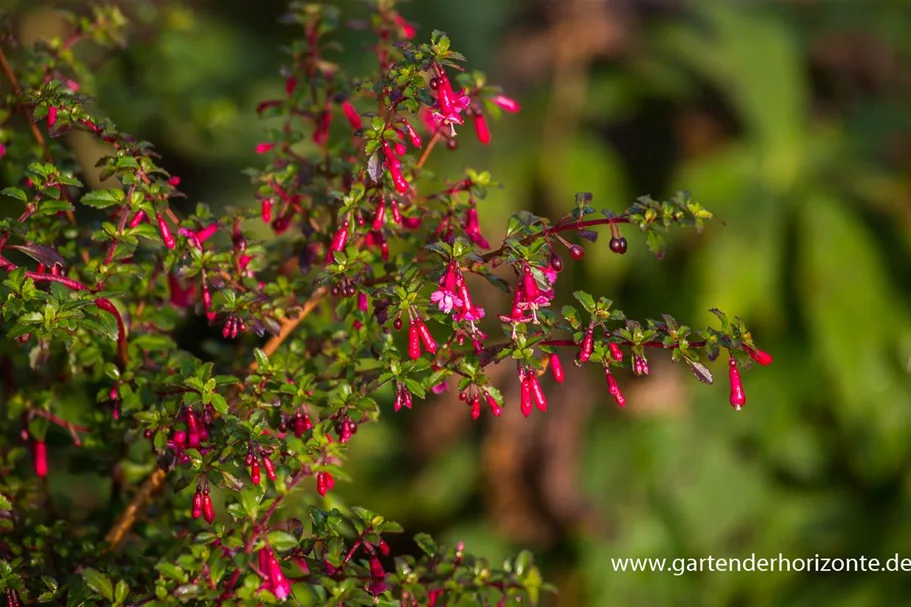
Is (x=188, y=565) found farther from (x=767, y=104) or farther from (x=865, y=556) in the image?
(x=767, y=104)

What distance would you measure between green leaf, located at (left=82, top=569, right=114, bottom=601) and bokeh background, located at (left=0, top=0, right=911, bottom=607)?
2048 mm

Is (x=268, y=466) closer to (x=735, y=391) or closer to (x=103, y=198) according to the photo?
(x=103, y=198)

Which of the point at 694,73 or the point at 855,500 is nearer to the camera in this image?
the point at 855,500

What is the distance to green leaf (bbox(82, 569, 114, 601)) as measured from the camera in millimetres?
1360

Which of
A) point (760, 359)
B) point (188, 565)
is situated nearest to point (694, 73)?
point (760, 359)

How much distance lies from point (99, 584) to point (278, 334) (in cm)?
40

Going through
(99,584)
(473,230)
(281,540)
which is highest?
(473,230)

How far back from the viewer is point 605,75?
4.26 meters

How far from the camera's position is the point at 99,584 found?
4.47ft

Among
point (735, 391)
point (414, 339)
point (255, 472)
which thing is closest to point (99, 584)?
point (255, 472)

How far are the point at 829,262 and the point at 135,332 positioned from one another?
9.20ft

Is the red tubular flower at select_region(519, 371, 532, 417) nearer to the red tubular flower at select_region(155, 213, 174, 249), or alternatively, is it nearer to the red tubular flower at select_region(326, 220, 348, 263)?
the red tubular flower at select_region(326, 220, 348, 263)

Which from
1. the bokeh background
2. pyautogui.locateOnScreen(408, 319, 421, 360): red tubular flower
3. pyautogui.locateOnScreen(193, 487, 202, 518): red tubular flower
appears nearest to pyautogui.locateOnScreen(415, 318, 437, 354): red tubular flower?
pyautogui.locateOnScreen(408, 319, 421, 360): red tubular flower

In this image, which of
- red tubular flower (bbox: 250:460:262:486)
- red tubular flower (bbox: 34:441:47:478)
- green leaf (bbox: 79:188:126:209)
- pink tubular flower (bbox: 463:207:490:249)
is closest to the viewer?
red tubular flower (bbox: 250:460:262:486)
